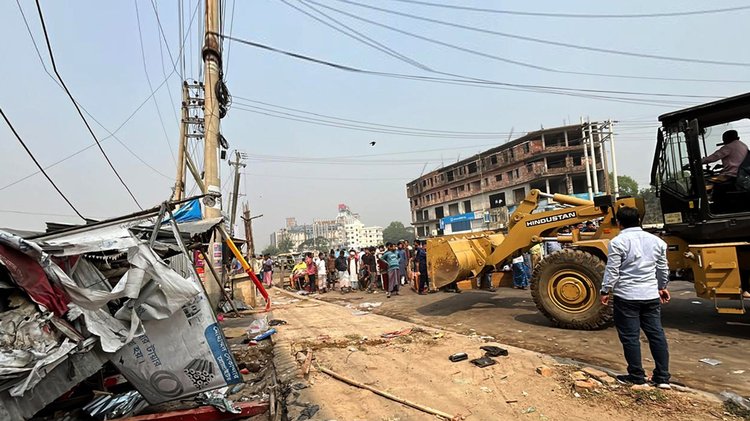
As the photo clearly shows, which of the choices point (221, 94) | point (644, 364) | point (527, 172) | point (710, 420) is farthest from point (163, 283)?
point (527, 172)

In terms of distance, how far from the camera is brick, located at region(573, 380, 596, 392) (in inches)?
134

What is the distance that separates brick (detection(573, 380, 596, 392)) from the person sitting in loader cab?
3639 millimetres

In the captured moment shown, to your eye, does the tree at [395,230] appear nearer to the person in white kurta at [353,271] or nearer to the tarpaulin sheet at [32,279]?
the person in white kurta at [353,271]

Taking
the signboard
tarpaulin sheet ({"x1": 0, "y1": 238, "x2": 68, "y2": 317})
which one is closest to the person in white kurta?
tarpaulin sheet ({"x1": 0, "y1": 238, "x2": 68, "y2": 317})

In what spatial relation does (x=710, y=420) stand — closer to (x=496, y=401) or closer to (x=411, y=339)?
(x=496, y=401)

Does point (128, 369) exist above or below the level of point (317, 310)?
above

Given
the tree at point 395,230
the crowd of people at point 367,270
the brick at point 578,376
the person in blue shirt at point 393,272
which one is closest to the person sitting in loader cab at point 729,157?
the brick at point 578,376

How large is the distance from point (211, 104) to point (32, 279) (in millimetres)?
6437

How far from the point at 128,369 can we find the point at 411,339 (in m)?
3.54

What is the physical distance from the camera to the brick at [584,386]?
134 inches

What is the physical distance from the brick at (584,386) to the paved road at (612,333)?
793mm

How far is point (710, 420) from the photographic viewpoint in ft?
9.22

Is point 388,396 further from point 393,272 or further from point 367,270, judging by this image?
point 367,270

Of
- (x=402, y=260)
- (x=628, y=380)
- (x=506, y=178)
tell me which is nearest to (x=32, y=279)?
(x=628, y=380)
